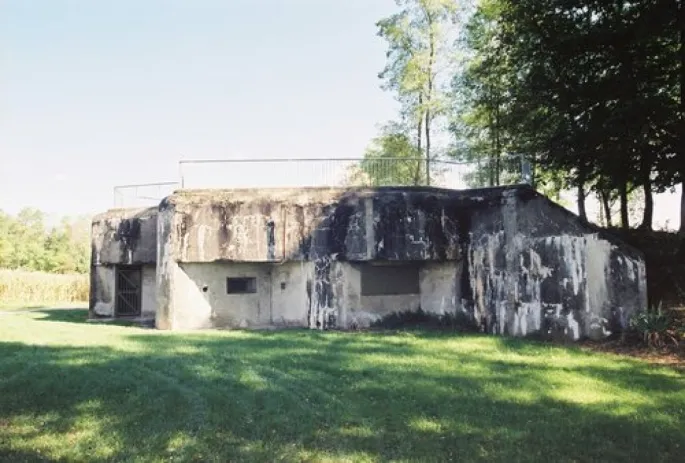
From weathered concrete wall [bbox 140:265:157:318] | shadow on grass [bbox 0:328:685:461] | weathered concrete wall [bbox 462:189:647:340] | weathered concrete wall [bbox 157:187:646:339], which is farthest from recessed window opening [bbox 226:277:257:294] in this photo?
weathered concrete wall [bbox 462:189:647:340]

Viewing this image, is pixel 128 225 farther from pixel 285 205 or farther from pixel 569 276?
pixel 569 276

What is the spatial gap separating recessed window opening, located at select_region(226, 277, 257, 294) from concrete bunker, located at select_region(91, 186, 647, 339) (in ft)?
0.10

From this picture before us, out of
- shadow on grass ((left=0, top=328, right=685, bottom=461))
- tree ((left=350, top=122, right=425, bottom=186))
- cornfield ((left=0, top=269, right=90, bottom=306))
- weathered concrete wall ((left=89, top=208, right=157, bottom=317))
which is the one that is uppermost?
tree ((left=350, top=122, right=425, bottom=186))

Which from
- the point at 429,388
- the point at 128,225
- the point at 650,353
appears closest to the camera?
the point at 429,388

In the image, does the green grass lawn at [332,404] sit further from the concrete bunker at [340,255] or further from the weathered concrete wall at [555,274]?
the concrete bunker at [340,255]

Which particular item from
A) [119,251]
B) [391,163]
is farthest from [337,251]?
[119,251]

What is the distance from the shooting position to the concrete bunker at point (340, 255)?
1344 centimetres

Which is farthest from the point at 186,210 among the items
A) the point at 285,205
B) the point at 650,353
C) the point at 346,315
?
the point at 650,353

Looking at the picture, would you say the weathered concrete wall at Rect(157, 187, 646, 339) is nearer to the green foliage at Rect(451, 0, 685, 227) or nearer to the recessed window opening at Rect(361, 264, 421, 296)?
the recessed window opening at Rect(361, 264, 421, 296)

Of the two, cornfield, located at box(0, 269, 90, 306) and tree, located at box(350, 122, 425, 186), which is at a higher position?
tree, located at box(350, 122, 425, 186)

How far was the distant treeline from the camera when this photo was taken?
1754 inches

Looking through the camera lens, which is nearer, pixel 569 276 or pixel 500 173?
pixel 569 276

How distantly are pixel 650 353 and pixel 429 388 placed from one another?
218 inches

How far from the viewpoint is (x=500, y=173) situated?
51.4 feet
